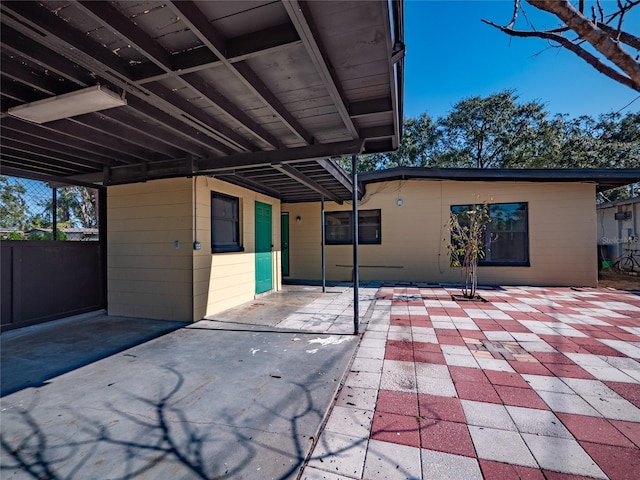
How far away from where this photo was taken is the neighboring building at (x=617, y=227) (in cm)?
918

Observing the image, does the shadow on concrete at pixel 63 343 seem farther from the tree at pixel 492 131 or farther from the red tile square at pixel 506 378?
the tree at pixel 492 131

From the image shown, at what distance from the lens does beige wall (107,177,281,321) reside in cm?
424

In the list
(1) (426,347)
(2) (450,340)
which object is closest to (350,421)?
(1) (426,347)

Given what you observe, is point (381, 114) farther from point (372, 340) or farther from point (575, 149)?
point (575, 149)

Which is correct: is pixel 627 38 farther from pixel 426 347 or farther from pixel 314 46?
pixel 426 347

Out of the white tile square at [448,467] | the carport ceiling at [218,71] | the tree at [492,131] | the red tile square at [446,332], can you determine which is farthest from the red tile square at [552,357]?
the tree at [492,131]

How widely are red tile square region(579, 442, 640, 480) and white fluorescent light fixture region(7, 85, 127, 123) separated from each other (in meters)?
3.71

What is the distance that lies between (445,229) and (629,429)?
20.4 ft

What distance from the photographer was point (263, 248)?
6.44 metres

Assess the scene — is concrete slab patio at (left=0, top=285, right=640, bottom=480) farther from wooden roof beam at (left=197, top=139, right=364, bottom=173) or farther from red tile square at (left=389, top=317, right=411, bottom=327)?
wooden roof beam at (left=197, top=139, right=364, bottom=173)

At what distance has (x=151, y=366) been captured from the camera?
8.87ft

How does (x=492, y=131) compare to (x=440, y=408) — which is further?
(x=492, y=131)

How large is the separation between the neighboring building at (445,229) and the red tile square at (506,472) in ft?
21.6

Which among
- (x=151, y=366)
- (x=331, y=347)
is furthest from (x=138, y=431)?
(x=331, y=347)
